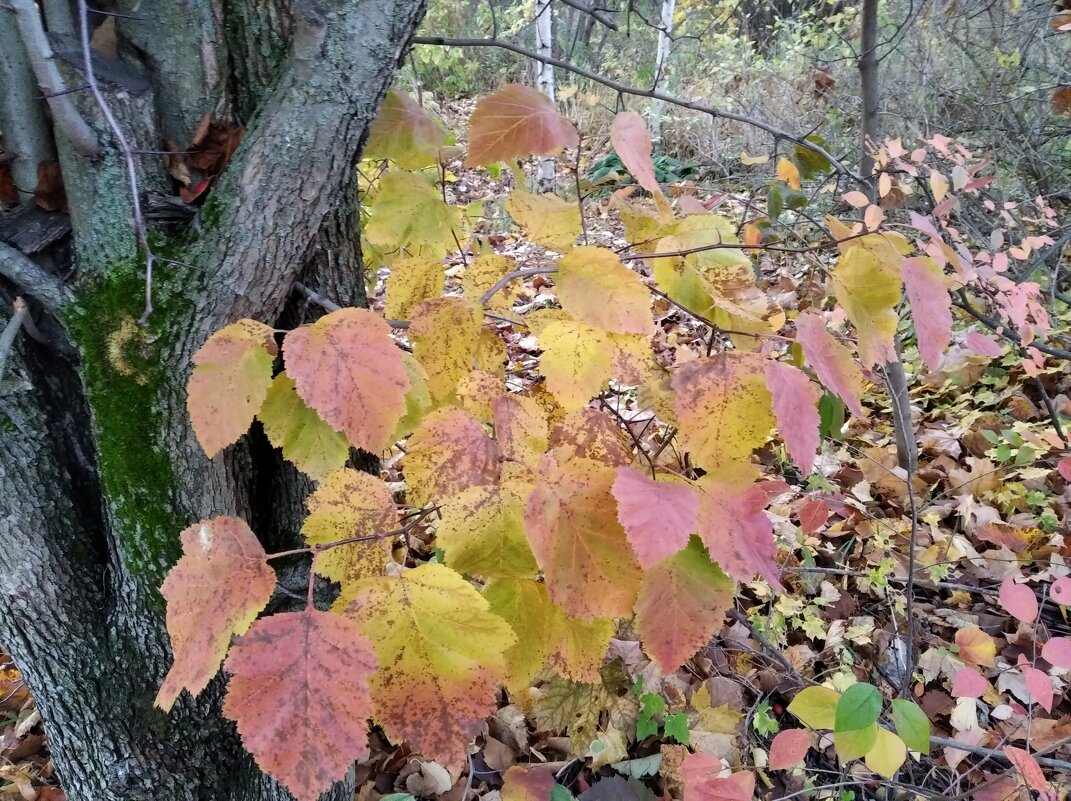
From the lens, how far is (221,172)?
1.00 meters

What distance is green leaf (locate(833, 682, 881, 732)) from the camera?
3.51 ft

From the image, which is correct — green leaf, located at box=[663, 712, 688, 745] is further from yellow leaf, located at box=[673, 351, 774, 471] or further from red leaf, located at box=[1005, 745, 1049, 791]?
yellow leaf, located at box=[673, 351, 774, 471]

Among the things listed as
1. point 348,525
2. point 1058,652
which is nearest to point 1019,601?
point 1058,652

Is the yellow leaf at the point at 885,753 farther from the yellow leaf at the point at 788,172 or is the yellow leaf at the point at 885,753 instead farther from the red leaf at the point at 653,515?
the yellow leaf at the point at 788,172

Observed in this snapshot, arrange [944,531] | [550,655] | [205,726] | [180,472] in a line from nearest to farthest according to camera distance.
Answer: [550,655]
[180,472]
[205,726]
[944,531]

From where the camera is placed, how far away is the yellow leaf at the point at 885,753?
3.74ft

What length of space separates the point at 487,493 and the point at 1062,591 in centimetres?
151

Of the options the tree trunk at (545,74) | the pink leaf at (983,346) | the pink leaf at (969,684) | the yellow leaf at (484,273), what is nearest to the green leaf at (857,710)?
the pink leaf at (969,684)

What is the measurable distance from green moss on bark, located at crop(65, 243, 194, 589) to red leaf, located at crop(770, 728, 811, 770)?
1.23 m

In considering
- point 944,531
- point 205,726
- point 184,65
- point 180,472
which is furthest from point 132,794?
point 944,531

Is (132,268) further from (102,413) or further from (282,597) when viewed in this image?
(282,597)

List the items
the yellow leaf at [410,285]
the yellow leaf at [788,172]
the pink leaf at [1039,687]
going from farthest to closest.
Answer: the yellow leaf at [788,172] < the pink leaf at [1039,687] < the yellow leaf at [410,285]

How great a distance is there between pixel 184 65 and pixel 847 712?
4.96 ft

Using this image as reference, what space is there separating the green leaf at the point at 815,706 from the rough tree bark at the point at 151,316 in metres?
1.03
